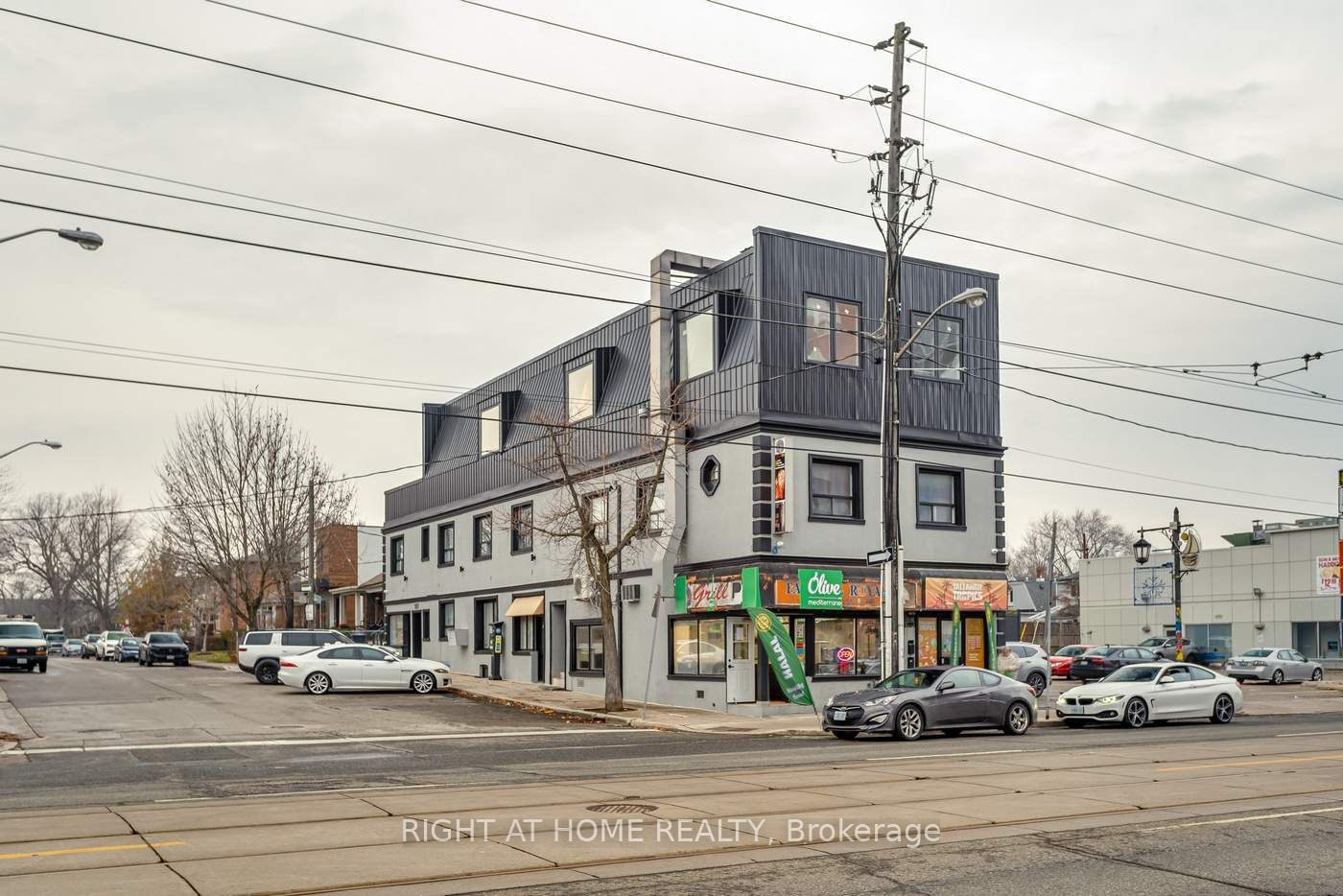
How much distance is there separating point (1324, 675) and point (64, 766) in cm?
5143

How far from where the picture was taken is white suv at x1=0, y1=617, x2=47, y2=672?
4472 centimetres

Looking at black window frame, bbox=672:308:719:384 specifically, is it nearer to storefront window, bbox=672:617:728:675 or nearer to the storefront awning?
storefront window, bbox=672:617:728:675

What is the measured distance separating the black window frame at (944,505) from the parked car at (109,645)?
163 ft

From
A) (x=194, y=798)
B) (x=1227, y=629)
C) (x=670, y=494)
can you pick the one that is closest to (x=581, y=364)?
(x=670, y=494)

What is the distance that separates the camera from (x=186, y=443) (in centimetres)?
5494

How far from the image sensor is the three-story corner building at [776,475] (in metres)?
29.1

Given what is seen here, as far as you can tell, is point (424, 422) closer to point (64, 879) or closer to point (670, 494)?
point (670, 494)

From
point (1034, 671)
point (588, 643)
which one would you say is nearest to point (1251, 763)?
point (1034, 671)

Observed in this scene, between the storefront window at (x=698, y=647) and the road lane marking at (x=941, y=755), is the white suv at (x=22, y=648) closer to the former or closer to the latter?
the storefront window at (x=698, y=647)


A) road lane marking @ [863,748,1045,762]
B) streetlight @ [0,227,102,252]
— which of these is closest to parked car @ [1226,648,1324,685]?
road lane marking @ [863,748,1045,762]

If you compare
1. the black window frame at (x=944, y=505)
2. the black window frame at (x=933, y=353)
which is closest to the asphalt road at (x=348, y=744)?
the black window frame at (x=944, y=505)

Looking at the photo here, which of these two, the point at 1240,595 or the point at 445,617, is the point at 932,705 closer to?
the point at 445,617

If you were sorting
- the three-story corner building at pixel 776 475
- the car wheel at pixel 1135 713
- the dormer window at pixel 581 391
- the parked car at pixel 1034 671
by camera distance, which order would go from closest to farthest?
1. the car wheel at pixel 1135 713
2. the three-story corner building at pixel 776 475
3. the parked car at pixel 1034 671
4. the dormer window at pixel 581 391

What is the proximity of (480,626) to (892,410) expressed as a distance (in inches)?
892
